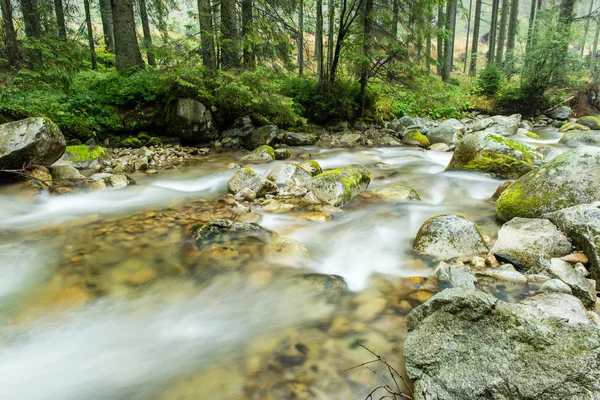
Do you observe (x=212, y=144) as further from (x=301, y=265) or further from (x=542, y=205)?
(x=542, y=205)

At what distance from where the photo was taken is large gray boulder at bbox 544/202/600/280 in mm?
3271

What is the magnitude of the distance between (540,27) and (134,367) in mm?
17902

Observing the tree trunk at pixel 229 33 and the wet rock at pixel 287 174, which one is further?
the tree trunk at pixel 229 33

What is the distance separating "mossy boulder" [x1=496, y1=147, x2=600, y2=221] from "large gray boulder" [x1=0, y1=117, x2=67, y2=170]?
740 centimetres

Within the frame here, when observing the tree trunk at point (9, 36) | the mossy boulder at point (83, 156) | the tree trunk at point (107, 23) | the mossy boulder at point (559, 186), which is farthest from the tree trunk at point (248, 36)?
the mossy boulder at point (559, 186)

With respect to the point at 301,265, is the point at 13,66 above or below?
above

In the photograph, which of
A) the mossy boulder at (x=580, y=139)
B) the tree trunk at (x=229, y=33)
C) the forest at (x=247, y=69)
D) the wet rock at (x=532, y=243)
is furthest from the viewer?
the mossy boulder at (x=580, y=139)

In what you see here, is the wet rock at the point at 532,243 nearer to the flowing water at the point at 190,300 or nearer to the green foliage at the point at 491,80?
the flowing water at the point at 190,300

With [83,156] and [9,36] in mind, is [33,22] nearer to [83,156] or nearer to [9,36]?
[9,36]

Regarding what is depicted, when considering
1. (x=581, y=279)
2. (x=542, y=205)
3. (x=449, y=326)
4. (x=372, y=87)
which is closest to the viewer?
(x=449, y=326)

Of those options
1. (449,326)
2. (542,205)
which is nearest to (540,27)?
(542,205)

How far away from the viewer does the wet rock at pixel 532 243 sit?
3.59 m

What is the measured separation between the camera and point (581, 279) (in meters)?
2.95

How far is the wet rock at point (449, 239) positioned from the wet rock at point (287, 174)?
3.00 m
